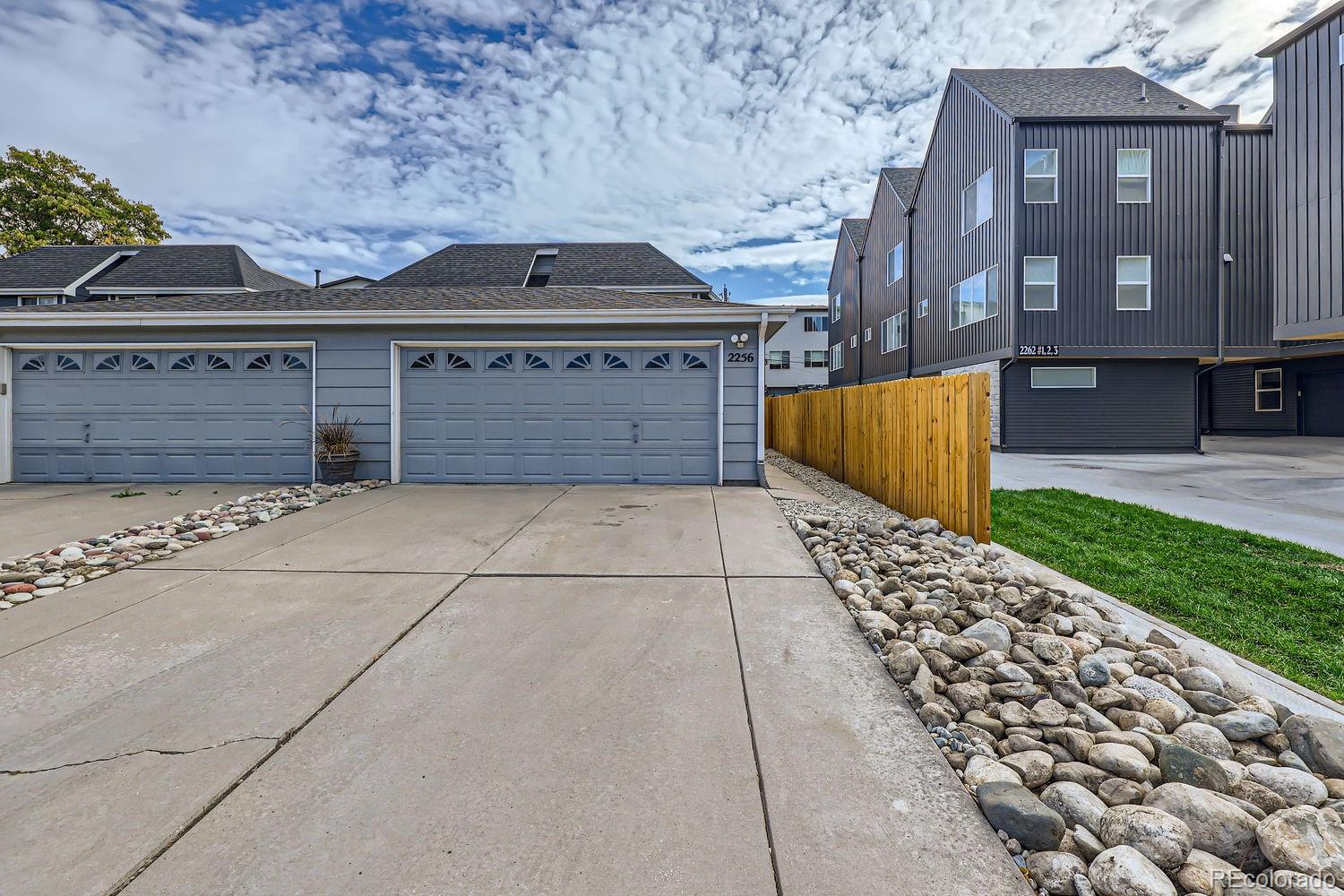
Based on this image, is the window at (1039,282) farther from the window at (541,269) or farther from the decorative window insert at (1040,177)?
the window at (541,269)

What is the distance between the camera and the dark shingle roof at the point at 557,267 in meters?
14.0

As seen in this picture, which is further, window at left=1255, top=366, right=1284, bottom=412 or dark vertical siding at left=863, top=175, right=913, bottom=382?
dark vertical siding at left=863, top=175, right=913, bottom=382

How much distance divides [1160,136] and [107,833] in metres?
19.2

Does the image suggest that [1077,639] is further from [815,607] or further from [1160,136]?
[1160,136]

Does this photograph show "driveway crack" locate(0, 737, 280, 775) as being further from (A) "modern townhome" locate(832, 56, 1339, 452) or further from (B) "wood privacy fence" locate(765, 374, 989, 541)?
(A) "modern townhome" locate(832, 56, 1339, 452)

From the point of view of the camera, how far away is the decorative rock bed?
377 cm

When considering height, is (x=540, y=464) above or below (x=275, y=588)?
above

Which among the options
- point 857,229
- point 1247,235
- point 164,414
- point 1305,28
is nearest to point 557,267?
point 164,414

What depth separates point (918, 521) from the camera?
5.32 m

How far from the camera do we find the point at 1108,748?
6.29 ft

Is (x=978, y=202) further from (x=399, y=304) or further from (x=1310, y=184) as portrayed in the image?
(x=399, y=304)

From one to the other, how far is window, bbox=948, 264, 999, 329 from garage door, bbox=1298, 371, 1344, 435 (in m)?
10.3

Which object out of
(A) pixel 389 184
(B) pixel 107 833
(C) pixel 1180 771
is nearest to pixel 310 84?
(A) pixel 389 184

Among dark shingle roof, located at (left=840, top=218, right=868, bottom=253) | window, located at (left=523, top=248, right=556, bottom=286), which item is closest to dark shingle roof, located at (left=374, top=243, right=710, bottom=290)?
window, located at (left=523, top=248, right=556, bottom=286)
